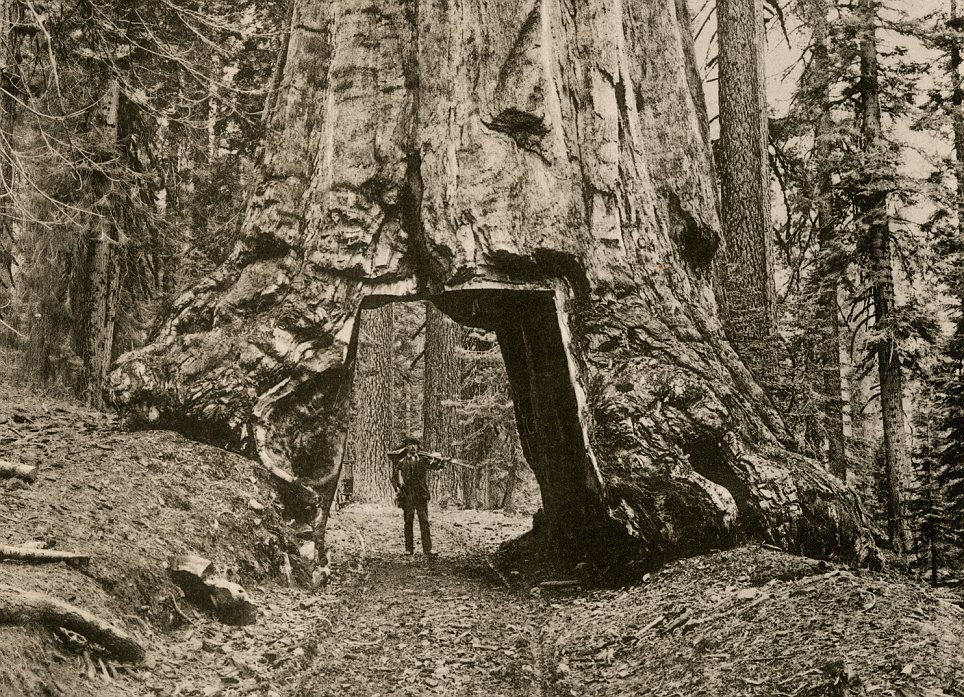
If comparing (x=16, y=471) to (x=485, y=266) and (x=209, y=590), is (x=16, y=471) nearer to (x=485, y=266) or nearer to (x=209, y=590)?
(x=209, y=590)

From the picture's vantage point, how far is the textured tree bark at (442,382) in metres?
15.3

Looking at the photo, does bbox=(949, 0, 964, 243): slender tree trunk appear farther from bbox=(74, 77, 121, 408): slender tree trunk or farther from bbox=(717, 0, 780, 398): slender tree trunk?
bbox=(74, 77, 121, 408): slender tree trunk

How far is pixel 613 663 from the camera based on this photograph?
17.5ft

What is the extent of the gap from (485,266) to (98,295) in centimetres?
596

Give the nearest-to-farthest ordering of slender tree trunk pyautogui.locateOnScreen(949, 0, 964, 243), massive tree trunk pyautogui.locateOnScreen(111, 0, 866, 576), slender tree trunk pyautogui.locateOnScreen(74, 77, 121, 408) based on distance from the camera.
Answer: massive tree trunk pyautogui.locateOnScreen(111, 0, 866, 576)
slender tree trunk pyautogui.locateOnScreen(74, 77, 121, 408)
slender tree trunk pyautogui.locateOnScreen(949, 0, 964, 243)

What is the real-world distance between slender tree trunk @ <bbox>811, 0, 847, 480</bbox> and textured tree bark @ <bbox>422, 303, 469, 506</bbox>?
653 cm

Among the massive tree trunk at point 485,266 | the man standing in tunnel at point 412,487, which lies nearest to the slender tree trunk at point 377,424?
the man standing in tunnel at point 412,487

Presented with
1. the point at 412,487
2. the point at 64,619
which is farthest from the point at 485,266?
the point at 64,619

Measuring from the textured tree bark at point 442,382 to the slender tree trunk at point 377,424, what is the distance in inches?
31.3

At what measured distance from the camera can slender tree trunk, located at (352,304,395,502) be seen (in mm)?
15766

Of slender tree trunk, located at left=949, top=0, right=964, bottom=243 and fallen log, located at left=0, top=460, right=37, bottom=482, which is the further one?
slender tree trunk, located at left=949, top=0, right=964, bottom=243

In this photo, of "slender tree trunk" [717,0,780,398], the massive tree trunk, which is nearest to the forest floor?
the massive tree trunk

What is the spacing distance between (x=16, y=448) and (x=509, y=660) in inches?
168

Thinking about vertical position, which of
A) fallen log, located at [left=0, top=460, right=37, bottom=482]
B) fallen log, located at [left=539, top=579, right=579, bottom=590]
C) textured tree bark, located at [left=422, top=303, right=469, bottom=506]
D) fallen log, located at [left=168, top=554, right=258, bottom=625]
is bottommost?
fallen log, located at [left=539, top=579, right=579, bottom=590]
